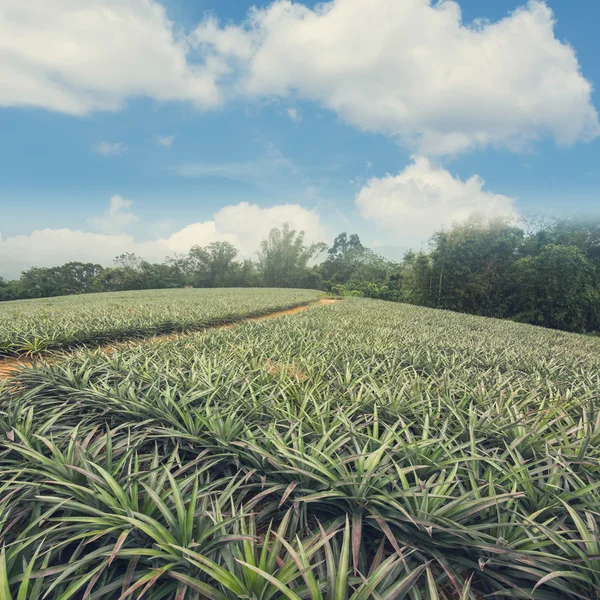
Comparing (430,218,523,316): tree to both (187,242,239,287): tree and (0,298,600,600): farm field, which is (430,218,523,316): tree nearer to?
(0,298,600,600): farm field

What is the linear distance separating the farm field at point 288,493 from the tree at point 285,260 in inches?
1510

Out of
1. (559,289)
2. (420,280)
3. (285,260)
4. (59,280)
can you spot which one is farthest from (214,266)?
(559,289)

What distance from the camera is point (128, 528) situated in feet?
3.98

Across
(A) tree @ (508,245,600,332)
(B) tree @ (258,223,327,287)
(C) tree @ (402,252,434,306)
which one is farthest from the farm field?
(B) tree @ (258,223,327,287)

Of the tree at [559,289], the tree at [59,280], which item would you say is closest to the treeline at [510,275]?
the tree at [559,289]

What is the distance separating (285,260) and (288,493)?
134 feet

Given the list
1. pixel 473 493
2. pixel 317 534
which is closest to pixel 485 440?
pixel 473 493

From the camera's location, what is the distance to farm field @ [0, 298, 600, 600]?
1.08 meters

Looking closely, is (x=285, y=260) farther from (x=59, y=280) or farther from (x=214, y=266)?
(x=59, y=280)

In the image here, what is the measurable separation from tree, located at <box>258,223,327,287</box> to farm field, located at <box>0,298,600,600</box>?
38.4m

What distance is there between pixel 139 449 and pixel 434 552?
1847 mm

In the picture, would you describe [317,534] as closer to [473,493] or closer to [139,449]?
[473,493]

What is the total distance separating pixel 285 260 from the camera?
41719mm

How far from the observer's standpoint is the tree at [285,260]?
41.1 m
